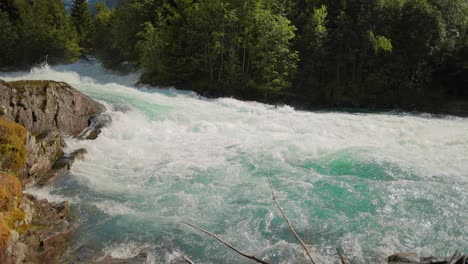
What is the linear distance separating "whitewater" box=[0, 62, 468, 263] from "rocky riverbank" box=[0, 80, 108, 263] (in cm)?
38

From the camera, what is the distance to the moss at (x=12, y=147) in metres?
6.81

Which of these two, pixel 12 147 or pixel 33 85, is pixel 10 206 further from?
pixel 33 85

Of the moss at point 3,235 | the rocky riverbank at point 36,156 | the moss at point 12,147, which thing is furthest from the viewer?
the moss at point 12,147

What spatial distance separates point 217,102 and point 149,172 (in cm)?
869

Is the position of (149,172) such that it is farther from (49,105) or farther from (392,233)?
(392,233)

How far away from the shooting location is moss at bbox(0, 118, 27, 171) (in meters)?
6.81

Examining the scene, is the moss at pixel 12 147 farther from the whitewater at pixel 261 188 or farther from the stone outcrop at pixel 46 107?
the stone outcrop at pixel 46 107

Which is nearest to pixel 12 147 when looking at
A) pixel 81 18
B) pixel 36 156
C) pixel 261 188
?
pixel 36 156

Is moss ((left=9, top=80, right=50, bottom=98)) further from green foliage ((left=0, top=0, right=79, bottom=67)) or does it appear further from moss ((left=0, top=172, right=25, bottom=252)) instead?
green foliage ((left=0, top=0, right=79, bottom=67))

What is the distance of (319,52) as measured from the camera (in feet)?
64.5

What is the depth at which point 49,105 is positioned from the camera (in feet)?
33.1

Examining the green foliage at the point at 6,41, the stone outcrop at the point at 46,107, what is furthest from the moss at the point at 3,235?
the green foliage at the point at 6,41

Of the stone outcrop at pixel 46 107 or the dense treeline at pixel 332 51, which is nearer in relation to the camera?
the stone outcrop at pixel 46 107

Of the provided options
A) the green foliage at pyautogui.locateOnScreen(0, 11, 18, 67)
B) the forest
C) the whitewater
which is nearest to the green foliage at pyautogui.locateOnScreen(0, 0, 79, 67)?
the green foliage at pyautogui.locateOnScreen(0, 11, 18, 67)
